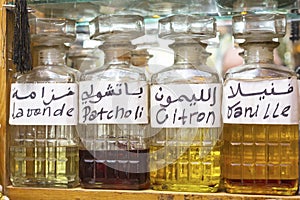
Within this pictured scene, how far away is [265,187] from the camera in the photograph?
0.82 m

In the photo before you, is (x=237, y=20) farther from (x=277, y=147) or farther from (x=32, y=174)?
(x=32, y=174)

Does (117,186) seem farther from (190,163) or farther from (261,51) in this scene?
(261,51)

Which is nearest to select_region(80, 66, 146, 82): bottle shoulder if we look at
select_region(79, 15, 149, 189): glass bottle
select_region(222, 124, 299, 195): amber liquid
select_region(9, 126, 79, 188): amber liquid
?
select_region(79, 15, 149, 189): glass bottle

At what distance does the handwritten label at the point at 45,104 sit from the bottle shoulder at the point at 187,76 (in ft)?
0.51

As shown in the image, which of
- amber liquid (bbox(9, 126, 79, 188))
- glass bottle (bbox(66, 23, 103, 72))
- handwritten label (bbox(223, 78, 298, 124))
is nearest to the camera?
handwritten label (bbox(223, 78, 298, 124))

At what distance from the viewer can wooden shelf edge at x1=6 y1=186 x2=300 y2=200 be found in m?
0.81

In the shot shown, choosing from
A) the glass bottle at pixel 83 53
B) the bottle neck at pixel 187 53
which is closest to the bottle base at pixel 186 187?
the bottle neck at pixel 187 53

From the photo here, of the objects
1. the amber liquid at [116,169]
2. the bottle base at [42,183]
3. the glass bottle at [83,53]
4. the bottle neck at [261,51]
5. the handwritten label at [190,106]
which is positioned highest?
the glass bottle at [83,53]

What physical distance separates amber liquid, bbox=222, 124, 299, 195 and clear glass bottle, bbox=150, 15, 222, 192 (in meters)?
0.04

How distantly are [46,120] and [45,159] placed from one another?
0.08 metres

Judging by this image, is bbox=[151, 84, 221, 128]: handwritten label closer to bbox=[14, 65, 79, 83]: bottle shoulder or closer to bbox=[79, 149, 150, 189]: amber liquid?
bbox=[79, 149, 150, 189]: amber liquid

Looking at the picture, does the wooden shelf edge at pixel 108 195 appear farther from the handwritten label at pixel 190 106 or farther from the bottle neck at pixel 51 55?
the bottle neck at pixel 51 55

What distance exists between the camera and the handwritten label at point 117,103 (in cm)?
86

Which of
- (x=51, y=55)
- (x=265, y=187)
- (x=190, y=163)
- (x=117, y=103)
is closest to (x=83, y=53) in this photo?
(x=51, y=55)
